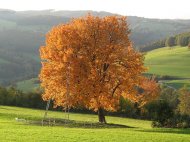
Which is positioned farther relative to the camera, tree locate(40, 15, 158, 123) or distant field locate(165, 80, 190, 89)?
distant field locate(165, 80, 190, 89)

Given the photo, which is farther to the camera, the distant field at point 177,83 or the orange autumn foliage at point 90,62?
the distant field at point 177,83

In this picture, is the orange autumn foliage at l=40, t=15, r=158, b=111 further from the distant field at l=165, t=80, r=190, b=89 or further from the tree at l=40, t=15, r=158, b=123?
the distant field at l=165, t=80, r=190, b=89

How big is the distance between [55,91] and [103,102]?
25.7ft

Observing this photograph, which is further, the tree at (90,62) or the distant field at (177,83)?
the distant field at (177,83)

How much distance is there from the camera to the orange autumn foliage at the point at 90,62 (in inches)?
2562

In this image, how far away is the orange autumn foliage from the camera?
213ft

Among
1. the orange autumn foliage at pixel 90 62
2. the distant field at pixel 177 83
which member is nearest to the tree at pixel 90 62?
the orange autumn foliage at pixel 90 62

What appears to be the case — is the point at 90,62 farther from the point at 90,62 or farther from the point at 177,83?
the point at 177,83

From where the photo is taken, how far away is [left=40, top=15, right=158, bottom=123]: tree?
65.1 metres

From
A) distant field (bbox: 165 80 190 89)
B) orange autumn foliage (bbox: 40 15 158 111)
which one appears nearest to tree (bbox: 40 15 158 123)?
orange autumn foliage (bbox: 40 15 158 111)

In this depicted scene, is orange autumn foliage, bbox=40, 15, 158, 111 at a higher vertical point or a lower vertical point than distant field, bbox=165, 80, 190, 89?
higher

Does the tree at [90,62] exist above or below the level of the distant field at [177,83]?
above

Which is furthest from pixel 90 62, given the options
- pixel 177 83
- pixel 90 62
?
pixel 177 83

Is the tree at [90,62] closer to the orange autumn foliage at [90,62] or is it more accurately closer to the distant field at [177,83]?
the orange autumn foliage at [90,62]
